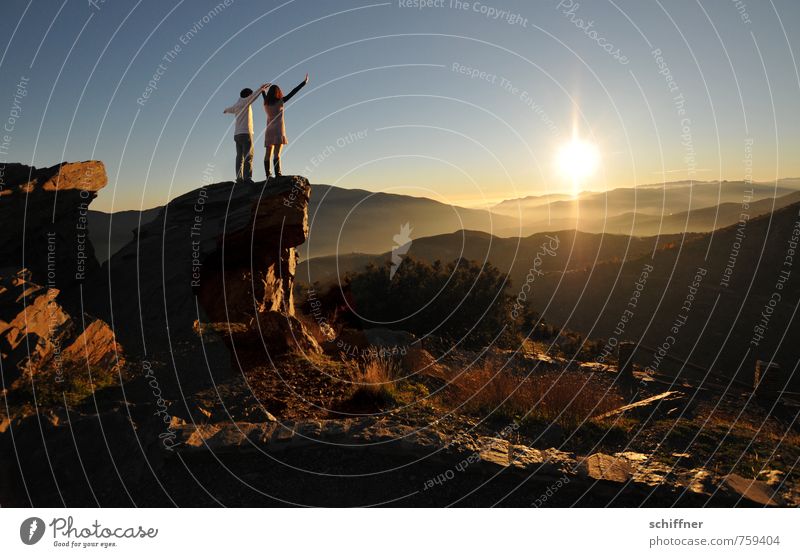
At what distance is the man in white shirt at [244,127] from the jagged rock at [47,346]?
20.3ft

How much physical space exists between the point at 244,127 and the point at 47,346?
7.36 meters

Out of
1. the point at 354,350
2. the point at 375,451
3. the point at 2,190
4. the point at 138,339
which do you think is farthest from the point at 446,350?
the point at 2,190

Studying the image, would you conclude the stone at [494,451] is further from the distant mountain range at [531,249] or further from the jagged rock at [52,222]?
the distant mountain range at [531,249]

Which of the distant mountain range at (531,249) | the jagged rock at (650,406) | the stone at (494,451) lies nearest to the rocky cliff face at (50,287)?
the stone at (494,451)

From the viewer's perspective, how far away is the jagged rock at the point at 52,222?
13812mm

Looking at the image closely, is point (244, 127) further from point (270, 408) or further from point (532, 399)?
point (532, 399)

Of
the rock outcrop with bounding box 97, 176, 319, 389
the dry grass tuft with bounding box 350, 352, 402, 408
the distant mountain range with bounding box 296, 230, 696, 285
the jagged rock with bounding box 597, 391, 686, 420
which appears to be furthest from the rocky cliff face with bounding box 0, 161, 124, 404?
the distant mountain range with bounding box 296, 230, 696, 285

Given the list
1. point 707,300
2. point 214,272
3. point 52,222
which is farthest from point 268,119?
point 707,300

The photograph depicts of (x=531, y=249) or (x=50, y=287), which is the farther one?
(x=531, y=249)

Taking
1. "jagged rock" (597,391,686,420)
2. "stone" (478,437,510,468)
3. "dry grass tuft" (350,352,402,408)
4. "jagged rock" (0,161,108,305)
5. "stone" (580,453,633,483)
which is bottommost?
"jagged rock" (597,391,686,420)

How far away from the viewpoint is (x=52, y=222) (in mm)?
14672

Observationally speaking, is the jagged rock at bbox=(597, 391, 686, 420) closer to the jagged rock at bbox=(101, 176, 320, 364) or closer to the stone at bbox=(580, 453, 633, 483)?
the stone at bbox=(580, 453, 633, 483)

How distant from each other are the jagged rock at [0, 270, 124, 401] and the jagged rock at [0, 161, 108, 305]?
10.8 feet

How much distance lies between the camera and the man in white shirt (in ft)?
47.6
